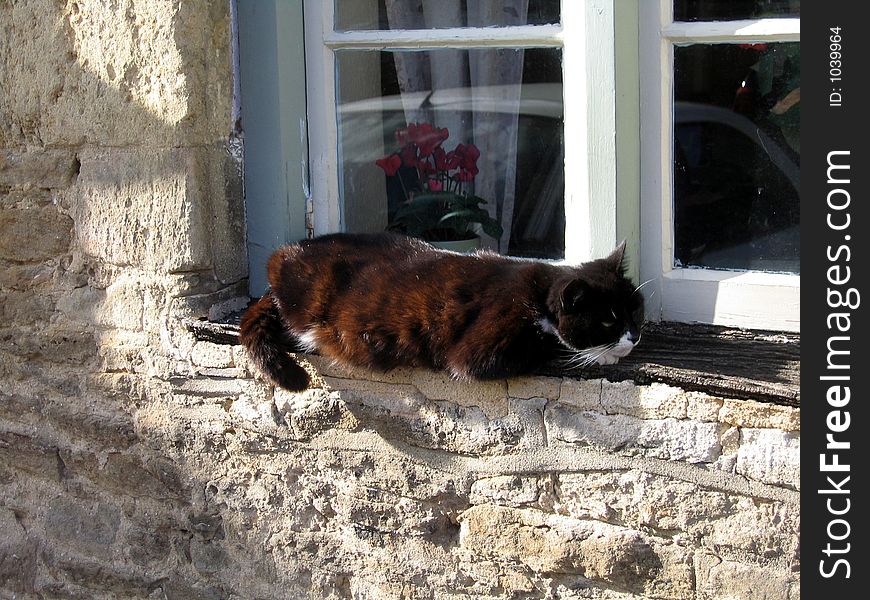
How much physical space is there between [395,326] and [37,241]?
3.96ft

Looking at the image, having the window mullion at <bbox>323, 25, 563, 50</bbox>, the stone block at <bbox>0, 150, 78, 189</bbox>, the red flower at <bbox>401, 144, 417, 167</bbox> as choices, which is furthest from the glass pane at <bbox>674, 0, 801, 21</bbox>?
the stone block at <bbox>0, 150, 78, 189</bbox>

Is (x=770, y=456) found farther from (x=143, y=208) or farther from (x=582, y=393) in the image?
(x=143, y=208)

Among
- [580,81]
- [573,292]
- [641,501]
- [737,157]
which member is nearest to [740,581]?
[641,501]

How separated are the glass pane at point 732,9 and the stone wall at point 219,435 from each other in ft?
2.93

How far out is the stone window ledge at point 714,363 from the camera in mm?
2109

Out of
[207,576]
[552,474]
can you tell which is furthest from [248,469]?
[552,474]

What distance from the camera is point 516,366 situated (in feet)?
7.52

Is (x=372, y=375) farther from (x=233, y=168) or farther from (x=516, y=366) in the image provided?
(x=233, y=168)

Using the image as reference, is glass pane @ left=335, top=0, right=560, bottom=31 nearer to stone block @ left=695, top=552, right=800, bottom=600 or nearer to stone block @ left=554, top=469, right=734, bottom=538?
stone block @ left=554, top=469, right=734, bottom=538

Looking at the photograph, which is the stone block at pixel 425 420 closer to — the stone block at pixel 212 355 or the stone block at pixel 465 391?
the stone block at pixel 465 391

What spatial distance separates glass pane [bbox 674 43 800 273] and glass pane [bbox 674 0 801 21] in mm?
70

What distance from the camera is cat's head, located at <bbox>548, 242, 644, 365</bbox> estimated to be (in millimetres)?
2254

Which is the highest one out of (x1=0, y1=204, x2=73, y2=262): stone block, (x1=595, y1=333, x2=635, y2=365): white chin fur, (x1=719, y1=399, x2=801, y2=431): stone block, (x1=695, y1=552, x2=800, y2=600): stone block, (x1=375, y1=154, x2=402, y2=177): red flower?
(x1=375, y1=154, x2=402, y2=177): red flower

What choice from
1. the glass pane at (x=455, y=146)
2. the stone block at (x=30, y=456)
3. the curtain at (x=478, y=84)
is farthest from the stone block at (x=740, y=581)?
the stone block at (x=30, y=456)
